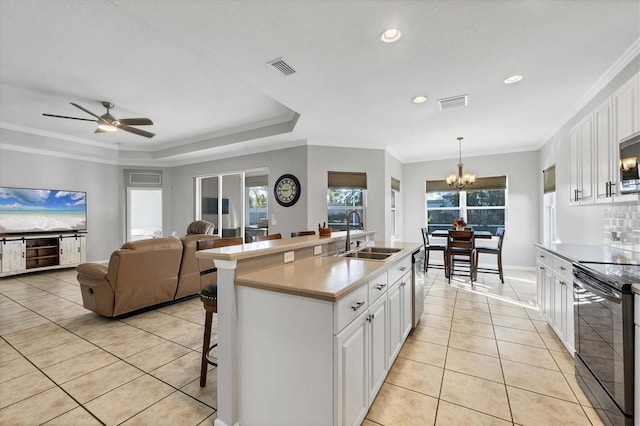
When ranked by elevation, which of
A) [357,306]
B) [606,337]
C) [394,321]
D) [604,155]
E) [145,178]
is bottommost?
[394,321]

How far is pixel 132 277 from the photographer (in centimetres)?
332

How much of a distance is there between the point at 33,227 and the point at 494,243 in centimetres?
1009

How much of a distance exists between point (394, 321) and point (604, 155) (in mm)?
2613

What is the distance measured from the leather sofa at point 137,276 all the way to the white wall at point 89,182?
4.16 meters

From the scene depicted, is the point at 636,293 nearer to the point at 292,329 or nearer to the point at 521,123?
the point at 292,329

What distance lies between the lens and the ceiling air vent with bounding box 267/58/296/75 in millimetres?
2652

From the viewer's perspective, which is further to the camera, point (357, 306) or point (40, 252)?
point (40, 252)

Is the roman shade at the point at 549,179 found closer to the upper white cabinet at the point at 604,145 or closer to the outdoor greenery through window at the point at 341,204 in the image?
the upper white cabinet at the point at 604,145

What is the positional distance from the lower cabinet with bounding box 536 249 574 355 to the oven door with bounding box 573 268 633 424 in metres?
0.34

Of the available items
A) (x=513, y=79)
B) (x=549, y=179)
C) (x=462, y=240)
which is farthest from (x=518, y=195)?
(x=513, y=79)

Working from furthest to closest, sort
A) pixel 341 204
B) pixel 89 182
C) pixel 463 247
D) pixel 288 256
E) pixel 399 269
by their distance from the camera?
1. pixel 89 182
2. pixel 341 204
3. pixel 463 247
4. pixel 399 269
5. pixel 288 256

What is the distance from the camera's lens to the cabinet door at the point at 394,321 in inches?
86.0

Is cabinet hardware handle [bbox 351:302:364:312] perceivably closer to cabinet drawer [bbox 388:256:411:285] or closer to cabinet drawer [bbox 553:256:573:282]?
cabinet drawer [bbox 388:256:411:285]

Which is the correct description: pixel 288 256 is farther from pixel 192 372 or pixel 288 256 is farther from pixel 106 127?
pixel 106 127
